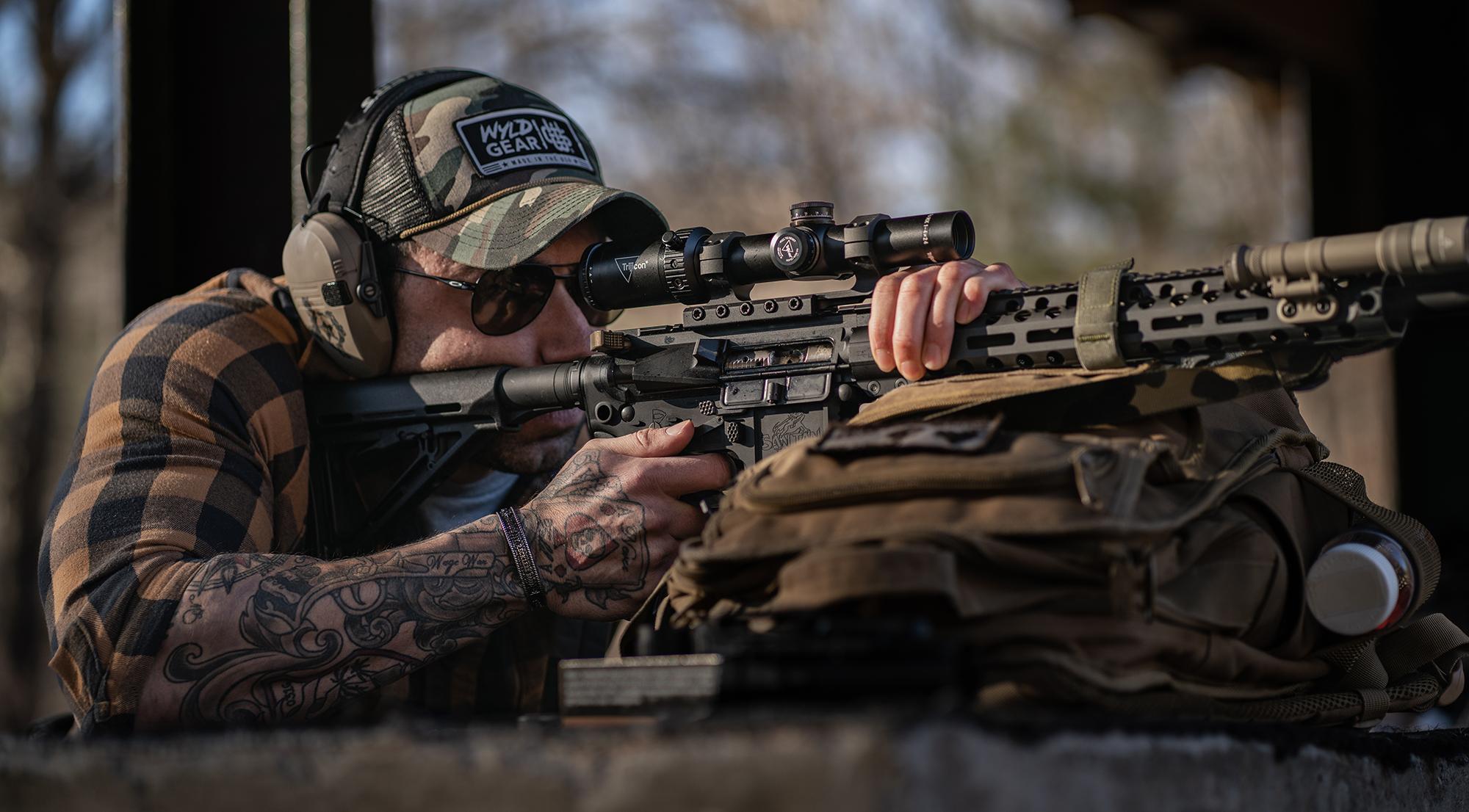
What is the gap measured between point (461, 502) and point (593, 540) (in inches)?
27.5

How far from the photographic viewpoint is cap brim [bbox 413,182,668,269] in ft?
7.75

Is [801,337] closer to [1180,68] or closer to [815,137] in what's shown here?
[1180,68]

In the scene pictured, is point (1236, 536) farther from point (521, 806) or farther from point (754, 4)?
point (754, 4)

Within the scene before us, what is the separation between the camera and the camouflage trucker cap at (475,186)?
2414 millimetres

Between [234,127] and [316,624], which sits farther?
[234,127]

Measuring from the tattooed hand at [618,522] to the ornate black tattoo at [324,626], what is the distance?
92 millimetres

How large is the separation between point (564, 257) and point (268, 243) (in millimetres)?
1155

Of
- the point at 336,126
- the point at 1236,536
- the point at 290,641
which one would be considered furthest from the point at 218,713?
the point at 336,126

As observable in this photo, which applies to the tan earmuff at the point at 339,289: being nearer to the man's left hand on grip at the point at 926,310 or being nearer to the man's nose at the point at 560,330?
the man's nose at the point at 560,330

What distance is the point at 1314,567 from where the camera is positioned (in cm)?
152

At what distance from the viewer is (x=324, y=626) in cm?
194

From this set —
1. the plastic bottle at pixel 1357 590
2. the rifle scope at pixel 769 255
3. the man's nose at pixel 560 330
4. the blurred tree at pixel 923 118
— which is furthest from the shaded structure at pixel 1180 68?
the blurred tree at pixel 923 118

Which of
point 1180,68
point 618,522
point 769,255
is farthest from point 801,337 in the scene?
point 1180,68

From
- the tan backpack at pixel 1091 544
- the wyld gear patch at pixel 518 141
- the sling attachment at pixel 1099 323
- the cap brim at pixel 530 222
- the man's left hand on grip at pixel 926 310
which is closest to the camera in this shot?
the tan backpack at pixel 1091 544
